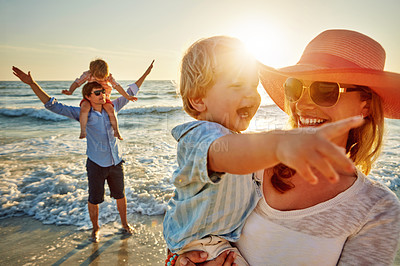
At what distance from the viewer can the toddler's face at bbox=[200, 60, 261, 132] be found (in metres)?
1.53

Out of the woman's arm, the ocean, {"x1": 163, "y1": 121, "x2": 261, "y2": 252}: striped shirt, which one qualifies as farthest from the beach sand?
the woman's arm

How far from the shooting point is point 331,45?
1.87m

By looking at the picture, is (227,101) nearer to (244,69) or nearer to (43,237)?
(244,69)

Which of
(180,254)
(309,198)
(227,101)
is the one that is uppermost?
(227,101)

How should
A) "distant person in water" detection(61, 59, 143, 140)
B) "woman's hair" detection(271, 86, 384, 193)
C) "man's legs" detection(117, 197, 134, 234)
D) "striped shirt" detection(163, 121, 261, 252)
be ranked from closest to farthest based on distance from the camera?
"striped shirt" detection(163, 121, 261, 252)
"woman's hair" detection(271, 86, 384, 193)
"distant person in water" detection(61, 59, 143, 140)
"man's legs" detection(117, 197, 134, 234)

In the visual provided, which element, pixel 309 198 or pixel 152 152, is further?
pixel 152 152

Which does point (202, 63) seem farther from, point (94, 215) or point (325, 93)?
point (94, 215)

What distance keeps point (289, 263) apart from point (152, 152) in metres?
8.06

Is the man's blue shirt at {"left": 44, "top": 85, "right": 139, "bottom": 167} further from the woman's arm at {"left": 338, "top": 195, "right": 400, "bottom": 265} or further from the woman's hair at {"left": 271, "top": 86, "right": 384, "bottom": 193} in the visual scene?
the woman's arm at {"left": 338, "top": 195, "right": 400, "bottom": 265}

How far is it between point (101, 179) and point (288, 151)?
167 inches

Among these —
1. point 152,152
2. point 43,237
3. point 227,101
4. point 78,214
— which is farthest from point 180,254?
point 152,152

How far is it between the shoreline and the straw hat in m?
3.55

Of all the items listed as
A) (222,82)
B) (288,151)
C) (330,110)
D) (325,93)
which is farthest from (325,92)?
(288,151)

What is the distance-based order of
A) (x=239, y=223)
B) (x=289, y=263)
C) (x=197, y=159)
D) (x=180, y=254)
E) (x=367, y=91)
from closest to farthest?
(x=197, y=159), (x=289, y=263), (x=239, y=223), (x=180, y=254), (x=367, y=91)
